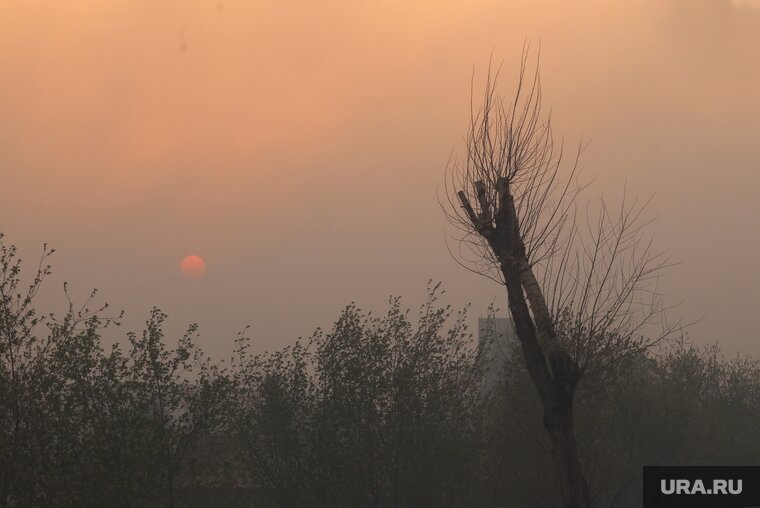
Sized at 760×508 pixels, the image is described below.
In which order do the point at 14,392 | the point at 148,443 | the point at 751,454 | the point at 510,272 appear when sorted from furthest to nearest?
the point at 751,454
the point at 148,443
the point at 14,392
the point at 510,272

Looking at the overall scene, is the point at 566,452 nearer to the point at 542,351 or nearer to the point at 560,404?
the point at 560,404

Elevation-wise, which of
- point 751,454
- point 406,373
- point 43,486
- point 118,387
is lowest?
point 43,486

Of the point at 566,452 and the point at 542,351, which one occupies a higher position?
the point at 542,351

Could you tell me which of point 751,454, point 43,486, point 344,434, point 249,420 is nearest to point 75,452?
point 43,486

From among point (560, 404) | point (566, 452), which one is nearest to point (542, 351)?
point (560, 404)

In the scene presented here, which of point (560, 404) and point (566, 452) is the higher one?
point (560, 404)

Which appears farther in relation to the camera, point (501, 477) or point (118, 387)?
point (501, 477)

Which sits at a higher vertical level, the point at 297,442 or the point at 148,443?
the point at 297,442

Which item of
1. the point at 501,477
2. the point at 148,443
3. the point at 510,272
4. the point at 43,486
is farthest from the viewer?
the point at 501,477

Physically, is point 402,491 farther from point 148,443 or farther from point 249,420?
point 148,443

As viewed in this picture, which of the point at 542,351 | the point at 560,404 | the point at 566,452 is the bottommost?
the point at 566,452

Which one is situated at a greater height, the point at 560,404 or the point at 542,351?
the point at 542,351

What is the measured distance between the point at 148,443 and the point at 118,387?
6.63 ft

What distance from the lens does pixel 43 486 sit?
2092 cm
